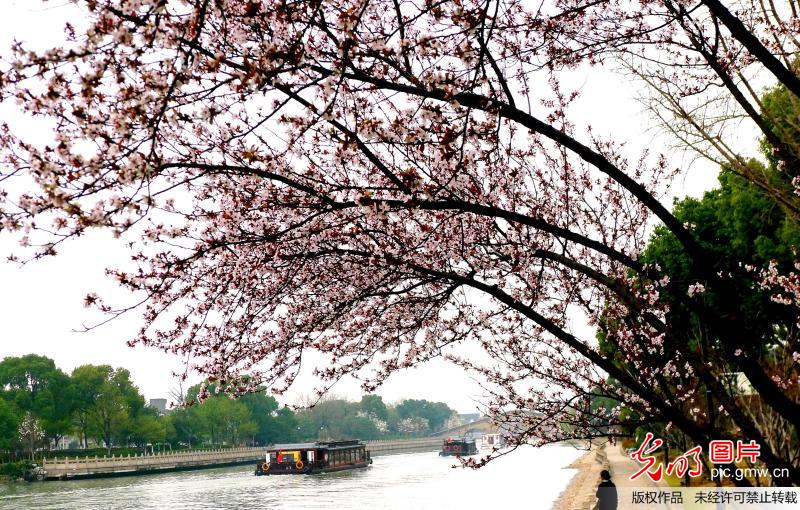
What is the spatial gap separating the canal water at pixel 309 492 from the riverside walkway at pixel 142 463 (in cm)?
Result: 393

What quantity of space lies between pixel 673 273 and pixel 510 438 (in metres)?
19.2

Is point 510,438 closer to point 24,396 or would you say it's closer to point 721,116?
point 721,116

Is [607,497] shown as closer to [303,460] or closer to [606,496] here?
[606,496]

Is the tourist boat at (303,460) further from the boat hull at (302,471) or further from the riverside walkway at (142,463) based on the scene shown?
the riverside walkway at (142,463)

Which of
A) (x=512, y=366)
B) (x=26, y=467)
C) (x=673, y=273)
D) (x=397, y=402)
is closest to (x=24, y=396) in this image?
(x=26, y=467)

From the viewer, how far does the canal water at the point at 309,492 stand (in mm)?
34906

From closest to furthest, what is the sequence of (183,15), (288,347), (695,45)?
(183,15) < (695,45) < (288,347)

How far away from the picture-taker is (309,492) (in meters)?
41.6

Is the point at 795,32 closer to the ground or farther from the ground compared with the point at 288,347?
farther from the ground

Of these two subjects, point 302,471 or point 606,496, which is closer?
point 606,496

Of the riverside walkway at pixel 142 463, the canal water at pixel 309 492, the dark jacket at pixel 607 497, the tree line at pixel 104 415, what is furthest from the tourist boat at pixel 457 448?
the dark jacket at pixel 607 497

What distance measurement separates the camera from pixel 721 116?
36.4 feet

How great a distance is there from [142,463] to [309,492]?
108 feet

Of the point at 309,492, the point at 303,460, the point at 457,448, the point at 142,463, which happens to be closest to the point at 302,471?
the point at 303,460
